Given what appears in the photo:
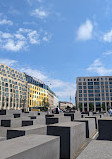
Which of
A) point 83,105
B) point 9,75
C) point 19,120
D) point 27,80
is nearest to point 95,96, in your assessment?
point 83,105

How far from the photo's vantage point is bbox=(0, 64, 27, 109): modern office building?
222ft

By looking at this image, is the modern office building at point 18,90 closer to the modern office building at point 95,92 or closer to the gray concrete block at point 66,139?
the modern office building at point 95,92

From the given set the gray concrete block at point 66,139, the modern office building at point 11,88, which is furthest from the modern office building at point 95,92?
the gray concrete block at point 66,139

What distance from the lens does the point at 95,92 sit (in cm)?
10219

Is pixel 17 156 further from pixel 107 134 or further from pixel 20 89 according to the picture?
pixel 20 89

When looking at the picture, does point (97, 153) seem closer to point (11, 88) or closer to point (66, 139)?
point (66, 139)

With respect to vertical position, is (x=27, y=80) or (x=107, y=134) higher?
(x=27, y=80)

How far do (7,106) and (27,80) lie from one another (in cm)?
2371

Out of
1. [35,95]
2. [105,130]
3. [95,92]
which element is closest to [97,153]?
[105,130]

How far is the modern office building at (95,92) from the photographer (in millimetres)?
100425

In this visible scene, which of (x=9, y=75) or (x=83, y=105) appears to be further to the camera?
(x=83, y=105)

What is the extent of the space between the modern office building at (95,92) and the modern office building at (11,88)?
3721 cm

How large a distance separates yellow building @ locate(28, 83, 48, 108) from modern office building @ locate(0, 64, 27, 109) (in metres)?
3.94

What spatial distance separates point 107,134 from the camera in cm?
751
